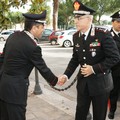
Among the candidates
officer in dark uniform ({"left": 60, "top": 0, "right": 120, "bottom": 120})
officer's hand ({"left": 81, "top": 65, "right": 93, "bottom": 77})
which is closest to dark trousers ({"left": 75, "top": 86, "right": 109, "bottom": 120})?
officer in dark uniform ({"left": 60, "top": 0, "right": 120, "bottom": 120})

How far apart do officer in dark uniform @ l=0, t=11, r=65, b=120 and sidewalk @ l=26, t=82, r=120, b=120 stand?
174 cm

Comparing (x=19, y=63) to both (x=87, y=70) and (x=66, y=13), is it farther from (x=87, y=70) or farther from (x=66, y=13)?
(x=66, y=13)

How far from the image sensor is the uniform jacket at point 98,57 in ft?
11.0

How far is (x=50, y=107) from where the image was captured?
18.2 feet

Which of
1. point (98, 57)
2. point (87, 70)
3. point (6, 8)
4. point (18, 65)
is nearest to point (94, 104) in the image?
point (87, 70)

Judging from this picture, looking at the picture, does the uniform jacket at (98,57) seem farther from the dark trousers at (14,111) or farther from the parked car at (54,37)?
the parked car at (54,37)

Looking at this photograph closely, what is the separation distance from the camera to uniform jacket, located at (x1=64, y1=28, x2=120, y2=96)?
132 inches

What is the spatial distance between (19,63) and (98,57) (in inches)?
39.2

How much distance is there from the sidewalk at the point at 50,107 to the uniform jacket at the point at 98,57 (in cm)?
157

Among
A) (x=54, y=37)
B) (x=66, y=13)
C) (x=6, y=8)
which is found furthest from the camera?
(x=66, y=13)

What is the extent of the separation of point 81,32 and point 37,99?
119 inches

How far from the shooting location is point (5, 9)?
504cm

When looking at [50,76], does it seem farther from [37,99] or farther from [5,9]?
[37,99]

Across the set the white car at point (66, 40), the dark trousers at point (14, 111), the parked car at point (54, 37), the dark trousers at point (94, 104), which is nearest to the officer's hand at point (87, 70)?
the dark trousers at point (94, 104)
